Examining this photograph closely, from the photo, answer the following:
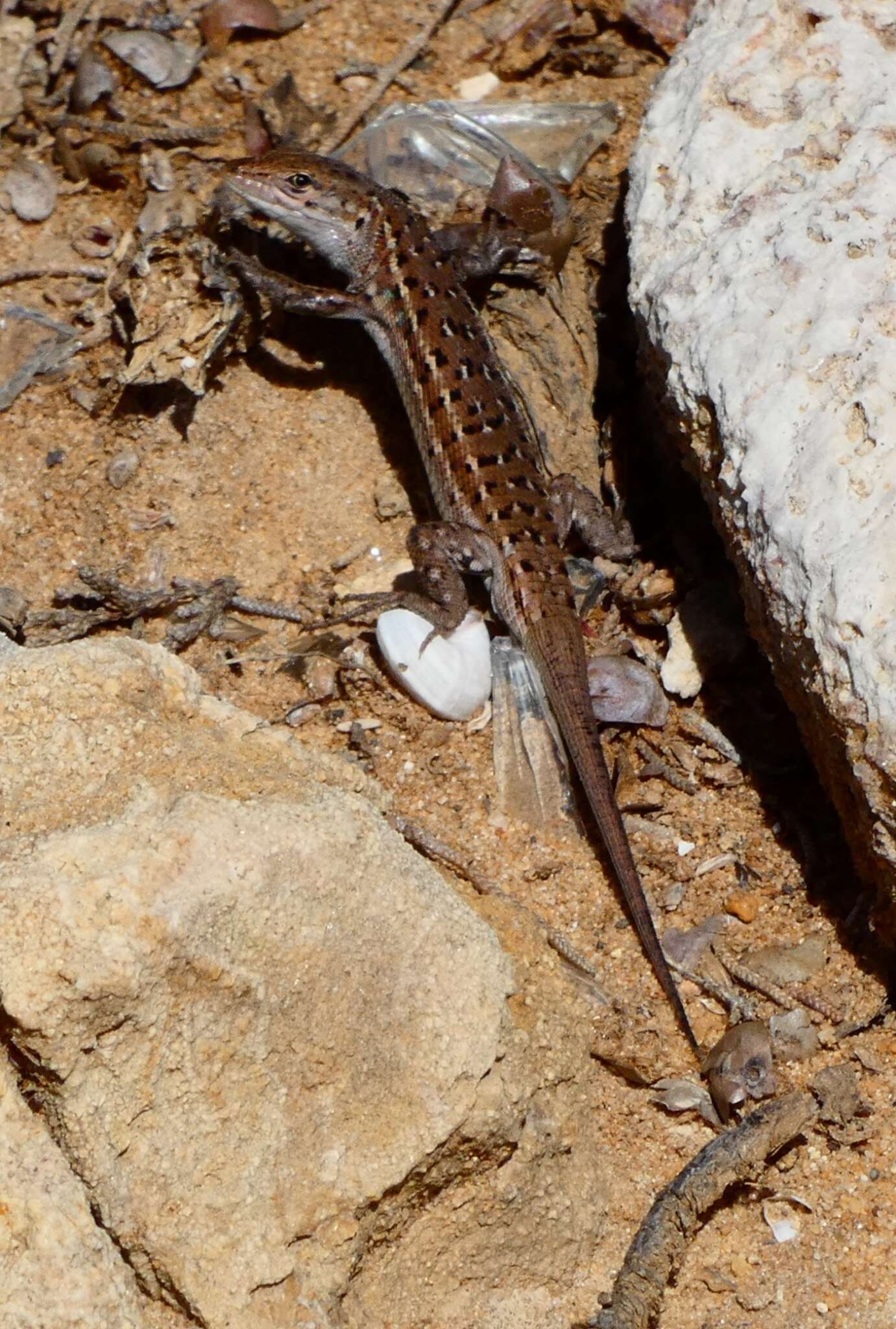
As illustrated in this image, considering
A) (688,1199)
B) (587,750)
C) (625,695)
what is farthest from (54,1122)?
(625,695)

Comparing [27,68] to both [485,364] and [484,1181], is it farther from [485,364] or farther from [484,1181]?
[484,1181]

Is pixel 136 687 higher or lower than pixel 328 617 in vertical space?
higher

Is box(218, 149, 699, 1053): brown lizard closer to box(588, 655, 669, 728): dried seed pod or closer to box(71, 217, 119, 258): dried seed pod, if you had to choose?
box(588, 655, 669, 728): dried seed pod

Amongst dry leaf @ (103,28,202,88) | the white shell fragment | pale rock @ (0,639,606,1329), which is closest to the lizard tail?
the white shell fragment

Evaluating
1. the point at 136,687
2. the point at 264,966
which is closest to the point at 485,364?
the point at 136,687

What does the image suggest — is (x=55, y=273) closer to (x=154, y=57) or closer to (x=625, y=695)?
(x=154, y=57)
